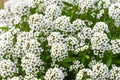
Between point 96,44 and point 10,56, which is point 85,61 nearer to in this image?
point 96,44

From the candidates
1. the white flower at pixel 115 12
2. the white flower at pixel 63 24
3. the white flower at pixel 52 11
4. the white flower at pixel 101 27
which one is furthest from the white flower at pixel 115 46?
the white flower at pixel 52 11

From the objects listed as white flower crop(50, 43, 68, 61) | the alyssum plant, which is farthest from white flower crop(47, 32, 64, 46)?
white flower crop(50, 43, 68, 61)

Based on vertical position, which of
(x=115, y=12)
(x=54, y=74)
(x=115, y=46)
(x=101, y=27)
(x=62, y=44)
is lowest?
(x=54, y=74)

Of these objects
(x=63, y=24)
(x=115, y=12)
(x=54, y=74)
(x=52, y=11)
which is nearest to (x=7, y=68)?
(x=54, y=74)

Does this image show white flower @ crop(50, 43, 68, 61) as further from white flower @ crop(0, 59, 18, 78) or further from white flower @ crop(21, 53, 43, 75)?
white flower @ crop(0, 59, 18, 78)

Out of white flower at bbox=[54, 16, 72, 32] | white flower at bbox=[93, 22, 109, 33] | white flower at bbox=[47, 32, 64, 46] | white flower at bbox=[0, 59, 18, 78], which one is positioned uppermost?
white flower at bbox=[54, 16, 72, 32]

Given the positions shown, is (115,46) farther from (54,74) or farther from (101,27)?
(54,74)

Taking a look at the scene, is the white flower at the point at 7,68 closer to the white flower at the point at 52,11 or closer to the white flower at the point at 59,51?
the white flower at the point at 59,51

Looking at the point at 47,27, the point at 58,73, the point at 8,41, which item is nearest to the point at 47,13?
the point at 47,27

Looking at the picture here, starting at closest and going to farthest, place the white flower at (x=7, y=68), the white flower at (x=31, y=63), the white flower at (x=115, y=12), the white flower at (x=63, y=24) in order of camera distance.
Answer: the white flower at (x=31, y=63)
the white flower at (x=7, y=68)
the white flower at (x=63, y=24)
the white flower at (x=115, y=12)
